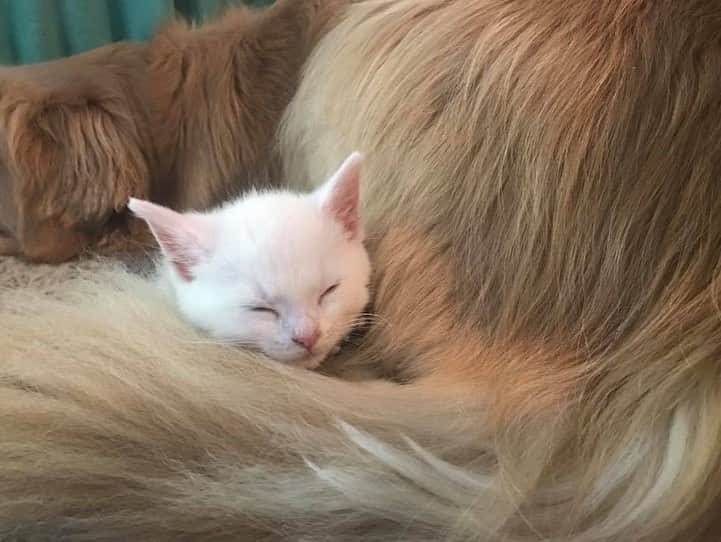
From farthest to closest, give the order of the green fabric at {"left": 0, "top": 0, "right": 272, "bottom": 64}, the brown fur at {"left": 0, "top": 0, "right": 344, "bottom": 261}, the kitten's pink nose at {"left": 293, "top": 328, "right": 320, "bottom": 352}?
the green fabric at {"left": 0, "top": 0, "right": 272, "bottom": 64}
the brown fur at {"left": 0, "top": 0, "right": 344, "bottom": 261}
the kitten's pink nose at {"left": 293, "top": 328, "right": 320, "bottom": 352}

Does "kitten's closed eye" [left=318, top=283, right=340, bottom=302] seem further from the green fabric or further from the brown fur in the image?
the green fabric

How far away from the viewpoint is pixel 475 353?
0.95 meters

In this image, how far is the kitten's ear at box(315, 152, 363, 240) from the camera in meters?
1.00

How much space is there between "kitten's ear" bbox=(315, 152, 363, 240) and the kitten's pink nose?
138mm

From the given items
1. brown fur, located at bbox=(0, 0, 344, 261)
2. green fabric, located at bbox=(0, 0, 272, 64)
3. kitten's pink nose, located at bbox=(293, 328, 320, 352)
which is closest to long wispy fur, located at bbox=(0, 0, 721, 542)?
kitten's pink nose, located at bbox=(293, 328, 320, 352)

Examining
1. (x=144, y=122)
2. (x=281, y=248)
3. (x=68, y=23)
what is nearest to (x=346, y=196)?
(x=281, y=248)

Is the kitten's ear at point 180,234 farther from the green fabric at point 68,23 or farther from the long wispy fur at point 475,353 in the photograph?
the green fabric at point 68,23

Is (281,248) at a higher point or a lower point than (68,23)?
lower

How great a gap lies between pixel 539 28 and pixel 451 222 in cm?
23

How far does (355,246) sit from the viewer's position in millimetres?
1032

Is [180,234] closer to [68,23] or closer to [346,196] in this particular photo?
[346,196]

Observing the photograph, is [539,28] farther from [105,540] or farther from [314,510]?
[105,540]

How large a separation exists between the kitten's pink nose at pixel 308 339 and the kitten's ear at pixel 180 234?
0.48 ft

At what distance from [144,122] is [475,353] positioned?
0.66 m
